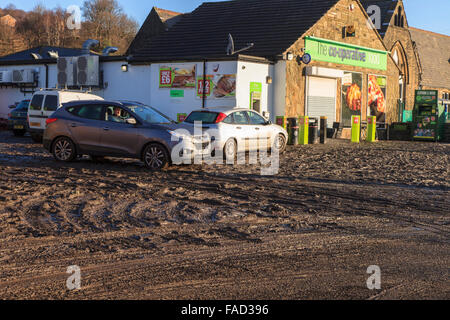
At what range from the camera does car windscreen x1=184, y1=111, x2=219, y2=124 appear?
53.0 feet

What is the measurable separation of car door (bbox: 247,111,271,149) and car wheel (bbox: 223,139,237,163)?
2.99 feet

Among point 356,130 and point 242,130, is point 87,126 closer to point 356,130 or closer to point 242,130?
point 242,130

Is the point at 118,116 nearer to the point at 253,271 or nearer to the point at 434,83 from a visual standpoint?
the point at 253,271

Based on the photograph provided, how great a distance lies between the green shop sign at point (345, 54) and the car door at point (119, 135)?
14.6m

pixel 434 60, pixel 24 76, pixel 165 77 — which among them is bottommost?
pixel 165 77

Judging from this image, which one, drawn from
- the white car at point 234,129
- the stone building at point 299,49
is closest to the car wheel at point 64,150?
the white car at point 234,129

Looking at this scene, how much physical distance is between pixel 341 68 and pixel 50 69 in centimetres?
1548

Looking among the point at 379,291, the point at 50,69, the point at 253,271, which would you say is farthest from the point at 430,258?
the point at 50,69

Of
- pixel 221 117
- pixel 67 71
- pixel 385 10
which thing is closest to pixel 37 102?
pixel 221 117

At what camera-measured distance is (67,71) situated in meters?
29.2

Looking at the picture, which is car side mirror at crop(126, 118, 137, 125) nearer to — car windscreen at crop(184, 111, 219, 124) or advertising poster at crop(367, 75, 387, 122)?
car windscreen at crop(184, 111, 219, 124)

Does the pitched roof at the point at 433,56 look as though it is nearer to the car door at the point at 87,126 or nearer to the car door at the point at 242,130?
the car door at the point at 242,130

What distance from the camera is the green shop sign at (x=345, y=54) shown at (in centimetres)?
2748

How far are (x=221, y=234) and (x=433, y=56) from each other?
48.3 meters
